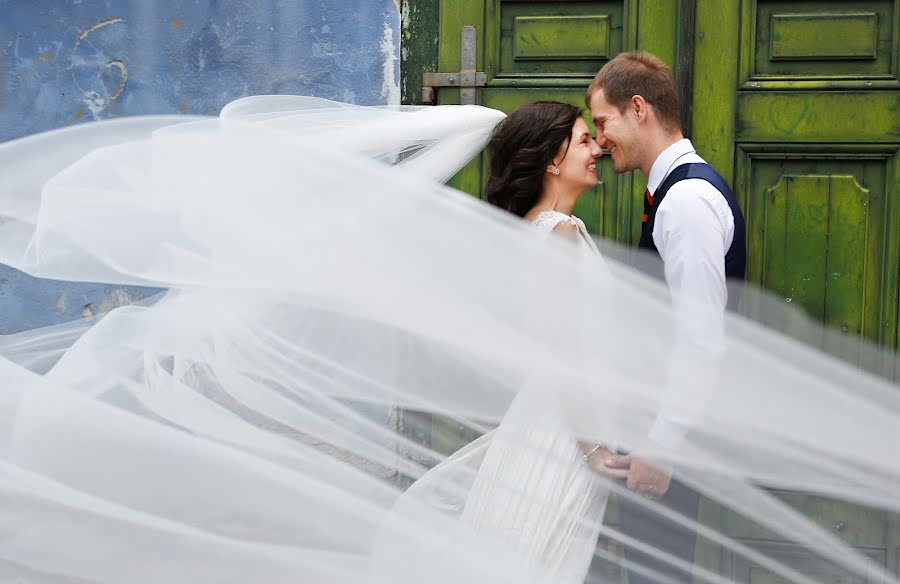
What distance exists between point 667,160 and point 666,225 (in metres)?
0.30

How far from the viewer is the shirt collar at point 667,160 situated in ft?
8.45

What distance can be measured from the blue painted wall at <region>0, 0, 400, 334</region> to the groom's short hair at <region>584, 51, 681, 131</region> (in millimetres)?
1248

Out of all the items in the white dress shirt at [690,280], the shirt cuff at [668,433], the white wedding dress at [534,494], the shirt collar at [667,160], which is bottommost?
the white wedding dress at [534,494]

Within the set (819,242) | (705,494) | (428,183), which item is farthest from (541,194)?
(819,242)

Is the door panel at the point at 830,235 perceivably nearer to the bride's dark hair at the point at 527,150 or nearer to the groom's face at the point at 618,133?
the groom's face at the point at 618,133

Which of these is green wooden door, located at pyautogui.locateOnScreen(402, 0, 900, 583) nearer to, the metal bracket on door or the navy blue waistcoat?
the metal bracket on door

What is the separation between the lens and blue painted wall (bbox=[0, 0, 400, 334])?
3.75m

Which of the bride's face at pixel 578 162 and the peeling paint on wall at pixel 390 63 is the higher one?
the peeling paint on wall at pixel 390 63

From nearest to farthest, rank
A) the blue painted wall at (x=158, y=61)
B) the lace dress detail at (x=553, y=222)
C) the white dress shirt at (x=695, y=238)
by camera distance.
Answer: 1. the white dress shirt at (x=695, y=238)
2. the lace dress detail at (x=553, y=222)
3. the blue painted wall at (x=158, y=61)

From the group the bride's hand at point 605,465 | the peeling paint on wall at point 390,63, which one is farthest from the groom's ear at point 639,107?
the peeling paint on wall at point 390,63

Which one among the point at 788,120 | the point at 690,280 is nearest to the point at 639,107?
the point at 690,280

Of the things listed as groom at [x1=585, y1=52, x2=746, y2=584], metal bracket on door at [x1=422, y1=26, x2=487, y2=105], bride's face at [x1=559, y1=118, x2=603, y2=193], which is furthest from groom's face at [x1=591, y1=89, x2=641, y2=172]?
metal bracket on door at [x1=422, y1=26, x2=487, y2=105]

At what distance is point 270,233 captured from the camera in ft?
6.10

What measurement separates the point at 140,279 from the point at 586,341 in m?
0.84
